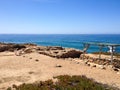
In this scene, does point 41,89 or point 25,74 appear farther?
point 25,74

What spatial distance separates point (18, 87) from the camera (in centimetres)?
1410

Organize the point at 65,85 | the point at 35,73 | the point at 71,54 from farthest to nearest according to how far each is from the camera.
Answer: the point at 71,54 < the point at 35,73 < the point at 65,85

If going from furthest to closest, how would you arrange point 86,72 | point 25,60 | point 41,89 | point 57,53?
point 57,53, point 25,60, point 86,72, point 41,89

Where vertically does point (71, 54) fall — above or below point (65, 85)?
below

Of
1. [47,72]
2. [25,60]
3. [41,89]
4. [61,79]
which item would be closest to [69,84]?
[61,79]

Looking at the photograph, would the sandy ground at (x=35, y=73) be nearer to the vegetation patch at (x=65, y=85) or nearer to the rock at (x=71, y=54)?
the vegetation patch at (x=65, y=85)

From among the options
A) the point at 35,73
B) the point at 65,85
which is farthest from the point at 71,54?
the point at 65,85

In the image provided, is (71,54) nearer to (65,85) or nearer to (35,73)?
(35,73)

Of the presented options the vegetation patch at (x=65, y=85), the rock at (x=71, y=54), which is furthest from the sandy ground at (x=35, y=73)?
the rock at (x=71, y=54)

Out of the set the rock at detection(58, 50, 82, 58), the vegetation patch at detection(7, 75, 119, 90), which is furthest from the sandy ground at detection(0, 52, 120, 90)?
the rock at detection(58, 50, 82, 58)

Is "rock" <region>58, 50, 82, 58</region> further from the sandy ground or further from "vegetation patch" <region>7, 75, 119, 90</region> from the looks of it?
"vegetation patch" <region>7, 75, 119, 90</region>

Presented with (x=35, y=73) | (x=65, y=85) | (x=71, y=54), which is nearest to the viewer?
(x=65, y=85)

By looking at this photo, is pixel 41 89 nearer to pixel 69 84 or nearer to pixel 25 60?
pixel 69 84

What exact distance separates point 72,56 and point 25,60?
10218 millimetres
